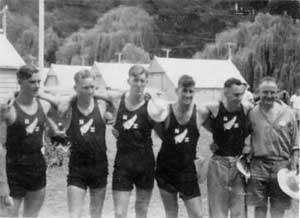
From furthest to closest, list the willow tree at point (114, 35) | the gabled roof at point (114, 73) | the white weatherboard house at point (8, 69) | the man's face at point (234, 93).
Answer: the gabled roof at point (114, 73) → the willow tree at point (114, 35) → the white weatherboard house at point (8, 69) → the man's face at point (234, 93)

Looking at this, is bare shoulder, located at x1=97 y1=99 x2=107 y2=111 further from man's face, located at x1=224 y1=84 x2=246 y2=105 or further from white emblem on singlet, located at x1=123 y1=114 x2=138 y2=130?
man's face, located at x1=224 y1=84 x2=246 y2=105

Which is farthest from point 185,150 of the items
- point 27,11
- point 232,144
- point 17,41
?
point 17,41

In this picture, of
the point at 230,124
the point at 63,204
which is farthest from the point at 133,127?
the point at 63,204

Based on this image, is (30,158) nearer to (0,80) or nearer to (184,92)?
(184,92)

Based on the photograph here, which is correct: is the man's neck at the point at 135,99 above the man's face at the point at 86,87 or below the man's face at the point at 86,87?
below

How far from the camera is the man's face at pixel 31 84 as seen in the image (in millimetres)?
4707

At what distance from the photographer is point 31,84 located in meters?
4.71

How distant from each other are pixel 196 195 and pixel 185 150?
483mm

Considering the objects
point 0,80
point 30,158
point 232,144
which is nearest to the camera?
point 30,158

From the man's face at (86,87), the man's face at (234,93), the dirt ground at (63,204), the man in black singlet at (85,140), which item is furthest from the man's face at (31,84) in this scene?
the dirt ground at (63,204)

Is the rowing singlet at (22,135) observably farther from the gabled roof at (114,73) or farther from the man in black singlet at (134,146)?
the gabled roof at (114,73)

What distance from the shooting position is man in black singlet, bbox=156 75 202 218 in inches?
194

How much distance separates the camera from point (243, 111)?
521 centimetres

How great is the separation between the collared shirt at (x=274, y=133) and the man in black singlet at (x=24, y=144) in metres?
2.25
